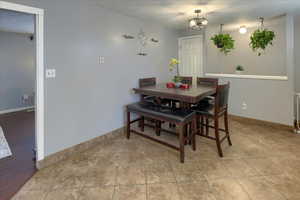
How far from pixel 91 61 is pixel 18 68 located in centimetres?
361

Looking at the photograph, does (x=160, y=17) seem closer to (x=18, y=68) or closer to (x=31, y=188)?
(x=31, y=188)

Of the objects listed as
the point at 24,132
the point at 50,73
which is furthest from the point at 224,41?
the point at 24,132

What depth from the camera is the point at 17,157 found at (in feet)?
8.41

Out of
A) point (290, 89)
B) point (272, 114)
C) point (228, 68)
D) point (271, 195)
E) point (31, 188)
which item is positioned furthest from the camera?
point (228, 68)

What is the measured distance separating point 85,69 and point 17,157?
160 centimetres

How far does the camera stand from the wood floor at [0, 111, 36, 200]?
1974mm

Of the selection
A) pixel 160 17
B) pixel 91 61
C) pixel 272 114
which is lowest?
pixel 272 114

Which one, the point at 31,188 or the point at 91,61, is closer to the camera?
the point at 31,188

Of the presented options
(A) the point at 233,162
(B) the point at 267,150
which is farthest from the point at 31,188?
(B) the point at 267,150

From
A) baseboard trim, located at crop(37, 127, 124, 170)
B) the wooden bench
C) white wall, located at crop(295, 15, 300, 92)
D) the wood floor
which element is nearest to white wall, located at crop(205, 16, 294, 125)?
white wall, located at crop(295, 15, 300, 92)

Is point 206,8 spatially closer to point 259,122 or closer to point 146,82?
point 146,82

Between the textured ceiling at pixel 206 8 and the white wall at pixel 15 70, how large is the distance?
3.31m

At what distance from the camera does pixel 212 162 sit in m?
2.44

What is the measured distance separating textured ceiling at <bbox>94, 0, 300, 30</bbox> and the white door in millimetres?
1195
